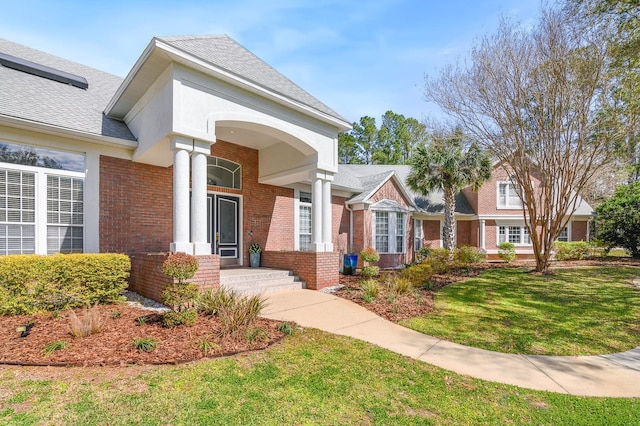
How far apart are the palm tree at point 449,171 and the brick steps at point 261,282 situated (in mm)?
11083

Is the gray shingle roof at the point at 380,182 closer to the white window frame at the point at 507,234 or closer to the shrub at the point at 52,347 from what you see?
the white window frame at the point at 507,234

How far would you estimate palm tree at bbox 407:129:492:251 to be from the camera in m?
17.1

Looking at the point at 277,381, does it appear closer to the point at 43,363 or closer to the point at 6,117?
the point at 43,363

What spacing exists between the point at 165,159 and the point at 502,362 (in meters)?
8.93

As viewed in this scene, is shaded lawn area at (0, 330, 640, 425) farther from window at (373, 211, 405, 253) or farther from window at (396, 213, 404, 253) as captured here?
window at (396, 213, 404, 253)

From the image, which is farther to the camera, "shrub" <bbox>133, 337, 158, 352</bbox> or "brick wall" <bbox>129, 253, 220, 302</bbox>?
"brick wall" <bbox>129, 253, 220, 302</bbox>

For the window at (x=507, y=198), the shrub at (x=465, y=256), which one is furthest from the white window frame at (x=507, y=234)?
the shrub at (x=465, y=256)

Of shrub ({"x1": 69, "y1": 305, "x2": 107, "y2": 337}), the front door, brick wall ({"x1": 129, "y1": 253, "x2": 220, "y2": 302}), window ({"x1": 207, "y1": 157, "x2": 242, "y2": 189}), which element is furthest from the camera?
the front door

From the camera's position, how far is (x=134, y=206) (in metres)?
9.05

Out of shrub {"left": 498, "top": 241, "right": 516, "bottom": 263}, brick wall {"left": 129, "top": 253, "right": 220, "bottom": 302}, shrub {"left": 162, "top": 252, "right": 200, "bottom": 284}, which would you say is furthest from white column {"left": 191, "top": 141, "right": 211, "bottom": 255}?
shrub {"left": 498, "top": 241, "right": 516, "bottom": 263}

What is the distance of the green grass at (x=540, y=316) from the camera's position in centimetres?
542

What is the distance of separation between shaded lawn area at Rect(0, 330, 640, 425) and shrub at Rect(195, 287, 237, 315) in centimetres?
166

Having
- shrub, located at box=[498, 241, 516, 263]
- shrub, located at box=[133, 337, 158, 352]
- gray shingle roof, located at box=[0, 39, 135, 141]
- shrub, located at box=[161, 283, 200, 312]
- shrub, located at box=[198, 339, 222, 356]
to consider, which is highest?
gray shingle roof, located at box=[0, 39, 135, 141]

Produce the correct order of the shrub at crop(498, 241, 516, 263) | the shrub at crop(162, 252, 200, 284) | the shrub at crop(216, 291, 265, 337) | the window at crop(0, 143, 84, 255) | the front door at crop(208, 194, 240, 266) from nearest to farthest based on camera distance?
the shrub at crop(216, 291, 265, 337), the shrub at crop(162, 252, 200, 284), the window at crop(0, 143, 84, 255), the front door at crop(208, 194, 240, 266), the shrub at crop(498, 241, 516, 263)
